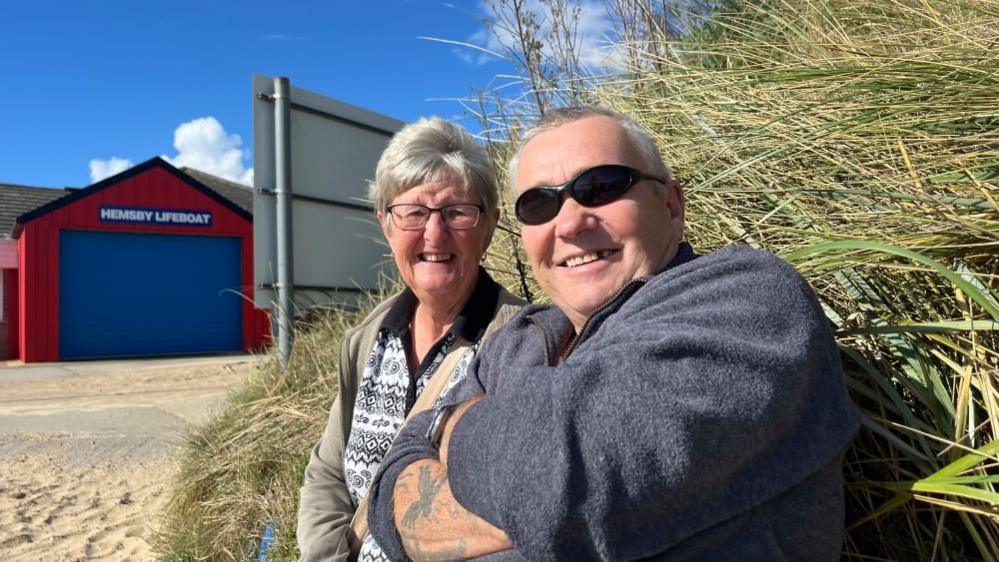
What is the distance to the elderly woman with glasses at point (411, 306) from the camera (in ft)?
7.14

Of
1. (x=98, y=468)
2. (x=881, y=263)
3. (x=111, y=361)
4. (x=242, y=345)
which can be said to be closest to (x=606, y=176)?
(x=881, y=263)

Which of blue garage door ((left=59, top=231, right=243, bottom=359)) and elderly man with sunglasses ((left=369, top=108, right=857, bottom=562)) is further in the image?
blue garage door ((left=59, top=231, right=243, bottom=359))

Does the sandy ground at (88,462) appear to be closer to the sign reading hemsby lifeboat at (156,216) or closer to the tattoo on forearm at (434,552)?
the tattoo on forearm at (434,552)

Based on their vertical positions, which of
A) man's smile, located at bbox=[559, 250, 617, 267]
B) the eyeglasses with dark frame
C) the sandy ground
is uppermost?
the eyeglasses with dark frame

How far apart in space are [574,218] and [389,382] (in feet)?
3.20

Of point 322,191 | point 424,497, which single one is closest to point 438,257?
point 424,497

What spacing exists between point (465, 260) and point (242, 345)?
18.8m

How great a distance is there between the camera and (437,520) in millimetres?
1314

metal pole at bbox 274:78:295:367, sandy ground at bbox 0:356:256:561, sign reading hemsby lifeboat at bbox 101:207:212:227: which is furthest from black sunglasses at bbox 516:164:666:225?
sign reading hemsby lifeboat at bbox 101:207:212:227

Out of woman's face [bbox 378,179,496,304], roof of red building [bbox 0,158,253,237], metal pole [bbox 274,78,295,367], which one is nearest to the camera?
woman's face [bbox 378,179,496,304]

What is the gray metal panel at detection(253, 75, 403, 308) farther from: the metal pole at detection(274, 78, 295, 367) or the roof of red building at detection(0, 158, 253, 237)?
the roof of red building at detection(0, 158, 253, 237)

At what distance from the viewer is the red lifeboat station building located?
16969mm

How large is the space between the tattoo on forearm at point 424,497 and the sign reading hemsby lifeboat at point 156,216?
19004mm

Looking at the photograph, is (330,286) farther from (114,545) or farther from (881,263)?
(881,263)
